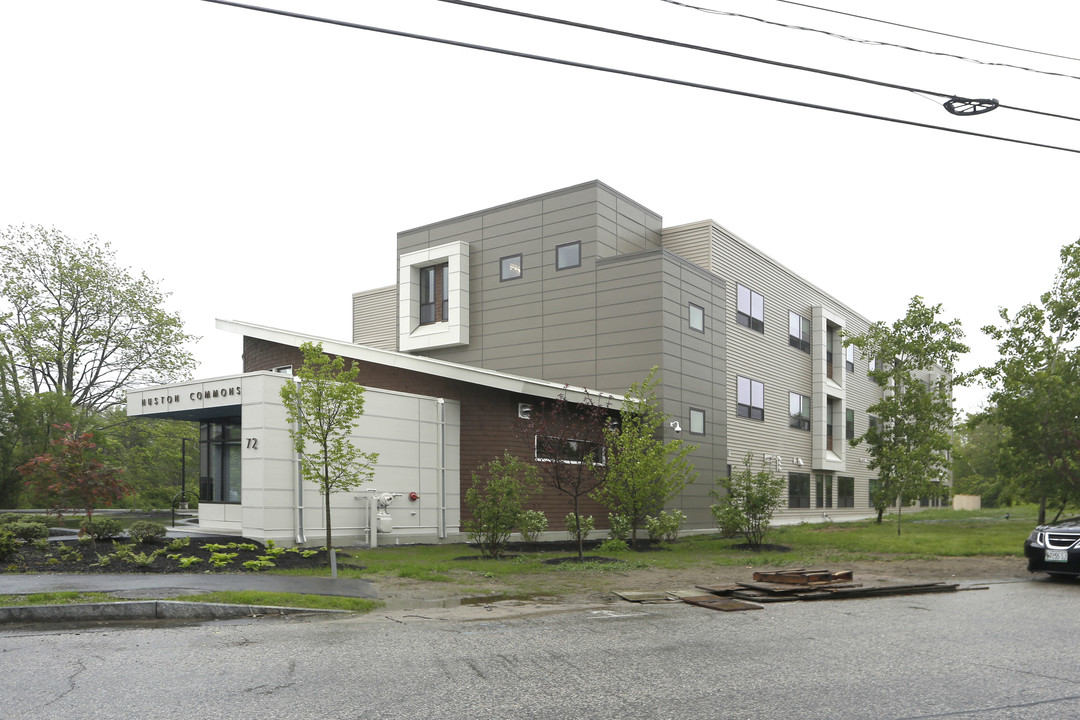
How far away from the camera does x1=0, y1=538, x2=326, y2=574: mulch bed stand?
1341 cm

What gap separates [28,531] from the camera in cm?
1568

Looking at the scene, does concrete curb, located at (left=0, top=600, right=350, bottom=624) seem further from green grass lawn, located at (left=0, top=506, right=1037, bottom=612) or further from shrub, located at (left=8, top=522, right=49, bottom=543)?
shrub, located at (left=8, top=522, right=49, bottom=543)

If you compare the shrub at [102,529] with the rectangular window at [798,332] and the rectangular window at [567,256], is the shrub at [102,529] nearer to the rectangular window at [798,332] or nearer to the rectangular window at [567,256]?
the rectangular window at [567,256]

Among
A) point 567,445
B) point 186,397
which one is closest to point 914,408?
point 567,445

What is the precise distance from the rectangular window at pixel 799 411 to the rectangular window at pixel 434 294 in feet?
54.0

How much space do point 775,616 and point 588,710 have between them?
582 centimetres

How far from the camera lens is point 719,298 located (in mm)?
30438

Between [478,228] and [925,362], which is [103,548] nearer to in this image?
[478,228]

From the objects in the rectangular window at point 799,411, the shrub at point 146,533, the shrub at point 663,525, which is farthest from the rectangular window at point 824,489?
the shrub at point 146,533

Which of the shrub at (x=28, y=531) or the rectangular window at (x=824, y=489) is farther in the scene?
the rectangular window at (x=824, y=489)

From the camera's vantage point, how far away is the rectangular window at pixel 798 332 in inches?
1483

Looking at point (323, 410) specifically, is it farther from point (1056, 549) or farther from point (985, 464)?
point (985, 464)

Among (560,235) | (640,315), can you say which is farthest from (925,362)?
(560,235)

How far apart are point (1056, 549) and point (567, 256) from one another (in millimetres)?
17928
